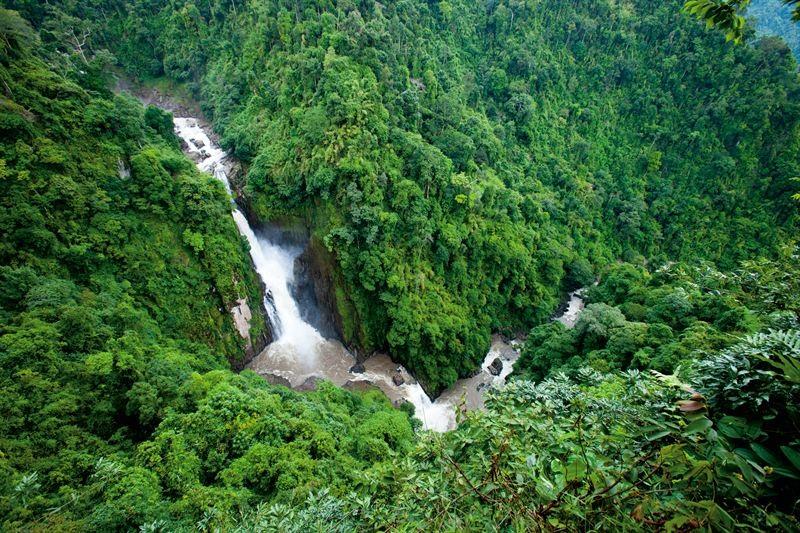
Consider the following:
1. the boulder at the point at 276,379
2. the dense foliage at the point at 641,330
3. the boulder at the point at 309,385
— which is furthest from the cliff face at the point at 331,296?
the dense foliage at the point at 641,330

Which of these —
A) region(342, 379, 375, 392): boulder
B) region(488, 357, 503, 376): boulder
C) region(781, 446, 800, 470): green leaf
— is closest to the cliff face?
region(342, 379, 375, 392): boulder

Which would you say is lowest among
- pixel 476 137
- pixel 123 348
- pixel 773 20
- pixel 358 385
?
pixel 358 385

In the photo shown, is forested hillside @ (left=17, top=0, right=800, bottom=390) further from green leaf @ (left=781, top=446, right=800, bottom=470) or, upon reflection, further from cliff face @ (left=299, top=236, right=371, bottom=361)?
green leaf @ (left=781, top=446, right=800, bottom=470)

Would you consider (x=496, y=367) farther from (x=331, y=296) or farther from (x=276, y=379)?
(x=276, y=379)

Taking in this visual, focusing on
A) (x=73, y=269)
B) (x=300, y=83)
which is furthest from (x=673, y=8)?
(x=73, y=269)

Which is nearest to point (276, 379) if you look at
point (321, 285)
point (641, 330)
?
point (321, 285)
